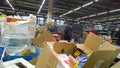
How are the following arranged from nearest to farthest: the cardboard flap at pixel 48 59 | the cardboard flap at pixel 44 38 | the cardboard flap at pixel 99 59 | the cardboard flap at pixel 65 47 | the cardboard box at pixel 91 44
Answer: the cardboard flap at pixel 99 59, the cardboard flap at pixel 48 59, the cardboard flap at pixel 65 47, the cardboard box at pixel 91 44, the cardboard flap at pixel 44 38

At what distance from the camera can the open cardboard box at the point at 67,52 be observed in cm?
112

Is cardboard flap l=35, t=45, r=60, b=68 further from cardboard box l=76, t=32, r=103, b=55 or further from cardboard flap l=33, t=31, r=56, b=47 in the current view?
cardboard flap l=33, t=31, r=56, b=47

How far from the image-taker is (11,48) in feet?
6.49

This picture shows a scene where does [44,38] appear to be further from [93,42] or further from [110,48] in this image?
[110,48]

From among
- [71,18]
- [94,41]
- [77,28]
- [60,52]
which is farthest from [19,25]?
[71,18]

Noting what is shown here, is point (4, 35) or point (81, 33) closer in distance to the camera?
point (4, 35)

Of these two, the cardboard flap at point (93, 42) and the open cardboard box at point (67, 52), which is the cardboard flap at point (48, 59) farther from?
the cardboard flap at point (93, 42)

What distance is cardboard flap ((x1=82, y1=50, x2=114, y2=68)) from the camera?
3.61 ft

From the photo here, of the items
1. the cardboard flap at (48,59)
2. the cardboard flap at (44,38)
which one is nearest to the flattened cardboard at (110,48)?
the cardboard flap at (48,59)

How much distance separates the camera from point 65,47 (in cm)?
149

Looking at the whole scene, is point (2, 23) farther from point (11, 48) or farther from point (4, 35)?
point (11, 48)

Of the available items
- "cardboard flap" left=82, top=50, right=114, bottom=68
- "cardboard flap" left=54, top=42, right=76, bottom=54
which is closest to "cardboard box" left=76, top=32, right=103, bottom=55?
"cardboard flap" left=54, top=42, right=76, bottom=54

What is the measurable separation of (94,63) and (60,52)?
36 cm

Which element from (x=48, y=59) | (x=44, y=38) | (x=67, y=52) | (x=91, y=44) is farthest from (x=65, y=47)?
(x=44, y=38)
